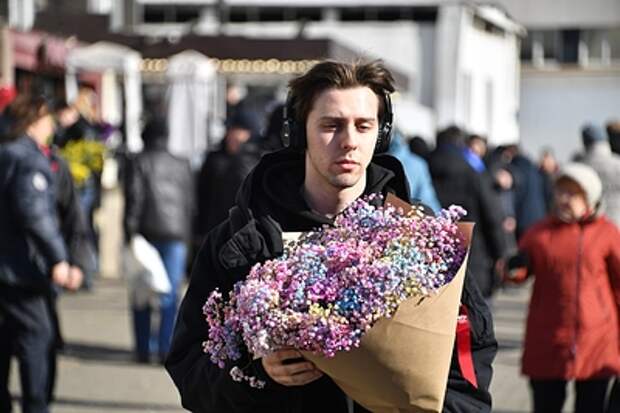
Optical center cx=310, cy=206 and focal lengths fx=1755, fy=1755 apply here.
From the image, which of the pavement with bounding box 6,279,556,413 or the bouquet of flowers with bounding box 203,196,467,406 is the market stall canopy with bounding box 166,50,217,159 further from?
the bouquet of flowers with bounding box 203,196,467,406

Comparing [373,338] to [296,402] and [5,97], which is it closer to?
[296,402]

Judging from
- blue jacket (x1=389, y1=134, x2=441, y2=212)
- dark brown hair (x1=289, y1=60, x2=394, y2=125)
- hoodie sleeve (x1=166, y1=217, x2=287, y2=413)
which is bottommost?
blue jacket (x1=389, y1=134, x2=441, y2=212)

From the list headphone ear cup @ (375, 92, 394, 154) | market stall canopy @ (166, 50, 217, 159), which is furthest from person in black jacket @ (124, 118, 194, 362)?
market stall canopy @ (166, 50, 217, 159)

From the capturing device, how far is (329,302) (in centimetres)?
381

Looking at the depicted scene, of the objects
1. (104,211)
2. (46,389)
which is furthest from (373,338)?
(104,211)

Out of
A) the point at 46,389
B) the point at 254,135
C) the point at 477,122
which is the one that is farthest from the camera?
the point at 477,122

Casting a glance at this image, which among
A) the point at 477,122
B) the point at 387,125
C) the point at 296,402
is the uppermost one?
the point at 387,125

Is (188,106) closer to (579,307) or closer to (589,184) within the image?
(589,184)

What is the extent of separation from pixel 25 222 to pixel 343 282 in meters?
5.25

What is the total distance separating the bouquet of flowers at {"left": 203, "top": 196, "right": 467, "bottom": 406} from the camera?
3.77 meters

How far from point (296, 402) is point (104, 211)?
1586 cm

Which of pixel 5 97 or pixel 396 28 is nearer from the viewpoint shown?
pixel 5 97

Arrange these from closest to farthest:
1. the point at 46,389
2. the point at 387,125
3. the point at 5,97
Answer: the point at 387,125 < the point at 46,389 < the point at 5,97

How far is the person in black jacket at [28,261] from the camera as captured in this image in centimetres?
880
